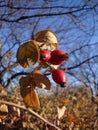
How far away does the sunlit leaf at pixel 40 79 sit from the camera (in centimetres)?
64

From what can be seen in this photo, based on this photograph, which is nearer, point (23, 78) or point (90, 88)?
point (23, 78)

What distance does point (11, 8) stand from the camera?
6.22 meters

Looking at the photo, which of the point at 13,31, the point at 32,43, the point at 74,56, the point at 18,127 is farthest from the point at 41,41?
the point at 74,56

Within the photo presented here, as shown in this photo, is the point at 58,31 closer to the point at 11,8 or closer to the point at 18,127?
the point at 11,8

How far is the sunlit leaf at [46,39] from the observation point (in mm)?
652

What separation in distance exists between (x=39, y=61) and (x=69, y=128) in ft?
6.09

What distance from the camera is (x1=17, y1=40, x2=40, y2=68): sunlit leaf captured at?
60 cm

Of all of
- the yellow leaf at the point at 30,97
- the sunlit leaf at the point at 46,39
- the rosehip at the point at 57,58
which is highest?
the sunlit leaf at the point at 46,39

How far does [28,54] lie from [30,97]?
0.08m

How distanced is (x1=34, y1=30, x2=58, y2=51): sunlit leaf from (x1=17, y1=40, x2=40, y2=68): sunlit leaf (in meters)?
0.04

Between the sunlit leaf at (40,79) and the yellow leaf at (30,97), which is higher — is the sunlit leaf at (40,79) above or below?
above

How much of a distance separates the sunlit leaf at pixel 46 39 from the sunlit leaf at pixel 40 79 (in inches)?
2.0

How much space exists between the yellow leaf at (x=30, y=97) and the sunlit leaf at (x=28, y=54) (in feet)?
0.16

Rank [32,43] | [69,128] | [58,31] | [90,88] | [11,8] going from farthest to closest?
[90,88], [58,31], [11,8], [69,128], [32,43]
